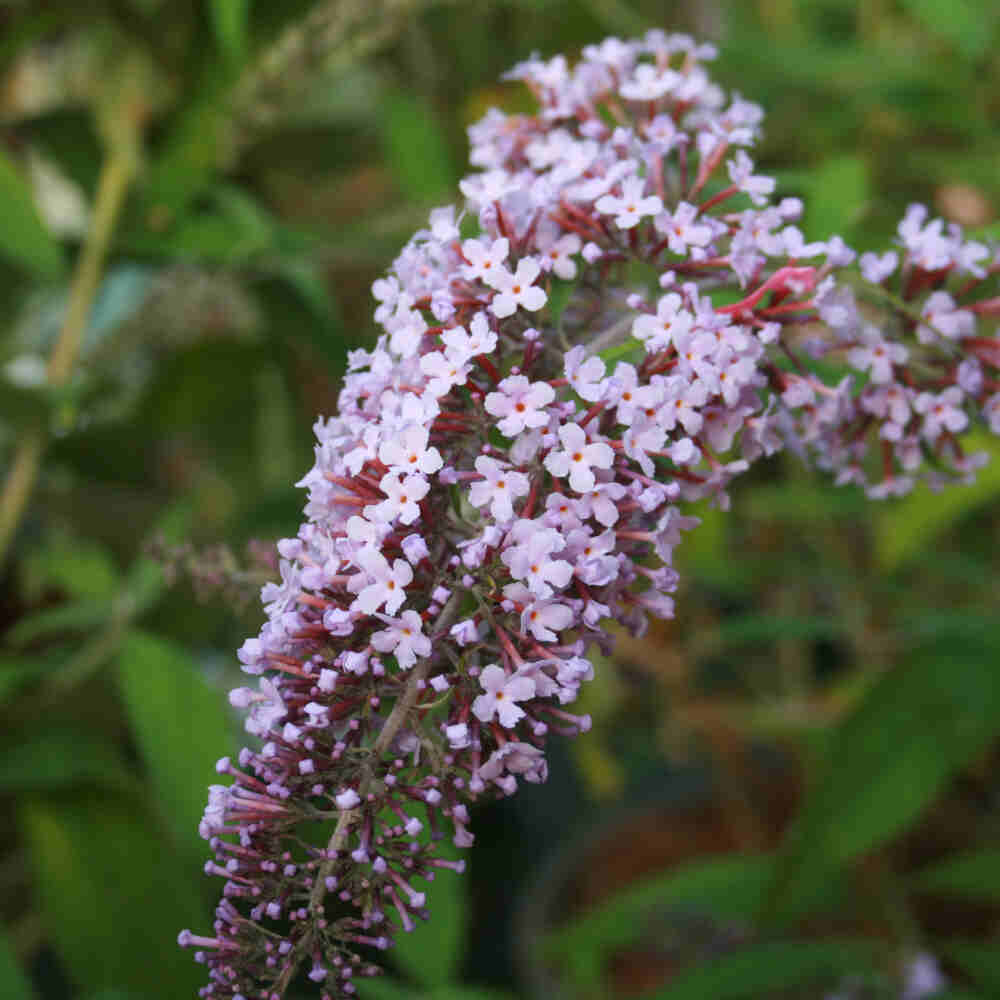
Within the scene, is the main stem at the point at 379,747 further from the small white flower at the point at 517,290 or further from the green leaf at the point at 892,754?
the green leaf at the point at 892,754

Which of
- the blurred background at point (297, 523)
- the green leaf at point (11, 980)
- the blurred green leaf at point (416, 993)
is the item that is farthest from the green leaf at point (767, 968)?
the green leaf at point (11, 980)

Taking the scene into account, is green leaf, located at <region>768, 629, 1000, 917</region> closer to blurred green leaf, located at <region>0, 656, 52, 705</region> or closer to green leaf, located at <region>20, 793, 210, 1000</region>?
green leaf, located at <region>20, 793, 210, 1000</region>

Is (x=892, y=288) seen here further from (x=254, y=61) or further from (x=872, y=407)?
(x=254, y=61)

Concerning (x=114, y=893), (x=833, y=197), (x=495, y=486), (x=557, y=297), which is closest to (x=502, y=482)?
(x=495, y=486)

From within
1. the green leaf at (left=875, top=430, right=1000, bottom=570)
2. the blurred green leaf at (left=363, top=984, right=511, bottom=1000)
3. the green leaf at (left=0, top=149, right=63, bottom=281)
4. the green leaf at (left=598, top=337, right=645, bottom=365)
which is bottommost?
the blurred green leaf at (left=363, top=984, right=511, bottom=1000)

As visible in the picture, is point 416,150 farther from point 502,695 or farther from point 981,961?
point 981,961

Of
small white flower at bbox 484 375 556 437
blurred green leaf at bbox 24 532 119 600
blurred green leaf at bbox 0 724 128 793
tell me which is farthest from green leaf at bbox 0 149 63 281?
small white flower at bbox 484 375 556 437
